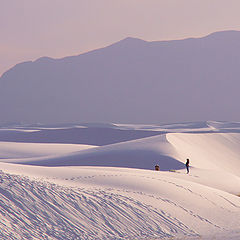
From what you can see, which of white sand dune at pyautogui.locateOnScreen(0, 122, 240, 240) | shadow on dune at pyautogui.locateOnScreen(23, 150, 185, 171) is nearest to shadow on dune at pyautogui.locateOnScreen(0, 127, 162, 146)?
shadow on dune at pyautogui.locateOnScreen(23, 150, 185, 171)

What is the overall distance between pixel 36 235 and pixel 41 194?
2639mm

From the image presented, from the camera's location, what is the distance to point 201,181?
27609 mm

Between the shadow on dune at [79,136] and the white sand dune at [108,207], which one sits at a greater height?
the white sand dune at [108,207]

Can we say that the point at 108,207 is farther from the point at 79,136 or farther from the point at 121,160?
the point at 79,136

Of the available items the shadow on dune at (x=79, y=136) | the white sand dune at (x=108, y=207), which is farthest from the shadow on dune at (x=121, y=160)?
the shadow on dune at (x=79, y=136)

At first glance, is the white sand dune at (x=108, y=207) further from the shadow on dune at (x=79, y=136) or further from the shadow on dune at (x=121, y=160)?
the shadow on dune at (x=79, y=136)

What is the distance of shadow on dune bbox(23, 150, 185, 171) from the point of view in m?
39.5

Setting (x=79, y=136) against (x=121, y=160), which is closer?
(x=121, y=160)

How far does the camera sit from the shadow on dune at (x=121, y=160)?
130ft

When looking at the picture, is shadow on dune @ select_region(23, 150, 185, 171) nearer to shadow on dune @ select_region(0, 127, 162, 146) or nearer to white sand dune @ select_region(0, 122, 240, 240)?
white sand dune @ select_region(0, 122, 240, 240)

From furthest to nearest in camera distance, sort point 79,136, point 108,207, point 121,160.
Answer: point 79,136
point 121,160
point 108,207

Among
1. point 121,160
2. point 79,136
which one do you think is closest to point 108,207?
point 121,160


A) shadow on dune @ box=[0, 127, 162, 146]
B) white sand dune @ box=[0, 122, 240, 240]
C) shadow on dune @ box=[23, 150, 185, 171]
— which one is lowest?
shadow on dune @ box=[0, 127, 162, 146]

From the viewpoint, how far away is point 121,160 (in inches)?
1610
